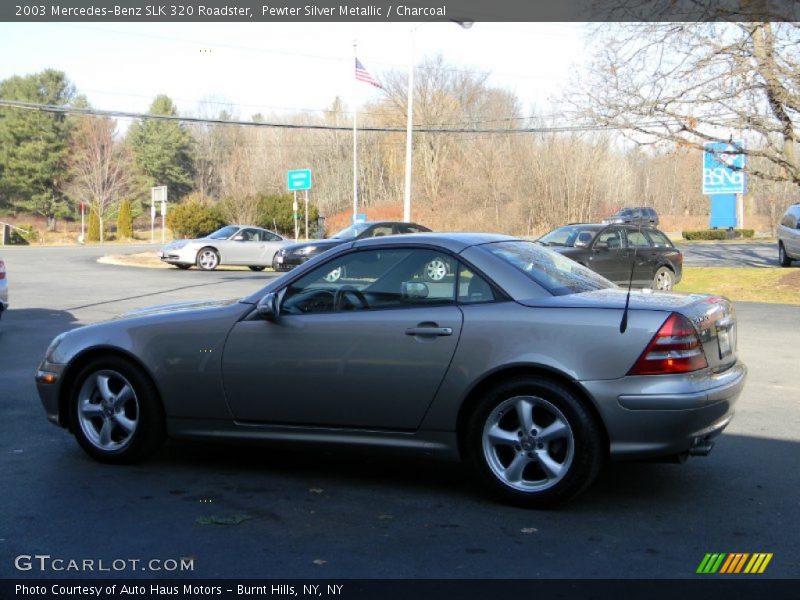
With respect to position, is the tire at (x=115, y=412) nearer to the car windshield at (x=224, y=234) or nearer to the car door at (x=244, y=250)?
the car door at (x=244, y=250)

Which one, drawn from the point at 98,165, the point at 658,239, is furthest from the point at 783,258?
the point at 98,165

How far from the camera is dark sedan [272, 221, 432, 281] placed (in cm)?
2491

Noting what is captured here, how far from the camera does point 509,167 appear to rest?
194 ft

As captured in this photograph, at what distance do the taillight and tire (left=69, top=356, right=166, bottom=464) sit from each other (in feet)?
10.0

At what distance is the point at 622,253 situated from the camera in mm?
20406

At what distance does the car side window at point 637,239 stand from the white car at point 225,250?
12539 mm

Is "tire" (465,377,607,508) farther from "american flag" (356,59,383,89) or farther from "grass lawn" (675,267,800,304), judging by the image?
"american flag" (356,59,383,89)

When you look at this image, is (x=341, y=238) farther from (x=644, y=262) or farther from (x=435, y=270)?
(x=435, y=270)

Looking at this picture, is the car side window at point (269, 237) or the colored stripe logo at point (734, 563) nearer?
the colored stripe logo at point (734, 563)

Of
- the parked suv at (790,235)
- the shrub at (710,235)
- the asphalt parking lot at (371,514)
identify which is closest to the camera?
the asphalt parking lot at (371,514)

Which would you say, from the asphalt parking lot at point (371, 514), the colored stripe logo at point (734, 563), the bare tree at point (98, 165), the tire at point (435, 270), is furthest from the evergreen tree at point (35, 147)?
the colored stripe logo at point (734, 563)

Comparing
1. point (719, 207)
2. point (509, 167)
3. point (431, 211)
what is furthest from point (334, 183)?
point (719, 207)

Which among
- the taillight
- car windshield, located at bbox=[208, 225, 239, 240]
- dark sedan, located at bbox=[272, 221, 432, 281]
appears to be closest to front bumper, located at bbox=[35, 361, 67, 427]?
the taillight

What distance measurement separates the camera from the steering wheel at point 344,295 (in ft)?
18.0
